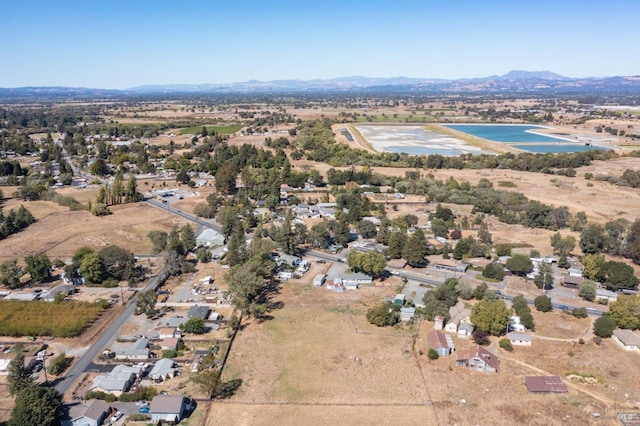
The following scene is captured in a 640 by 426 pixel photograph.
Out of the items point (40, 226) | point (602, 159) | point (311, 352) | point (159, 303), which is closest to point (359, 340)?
point (311, 352)

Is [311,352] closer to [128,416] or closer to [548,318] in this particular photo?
[128,416]

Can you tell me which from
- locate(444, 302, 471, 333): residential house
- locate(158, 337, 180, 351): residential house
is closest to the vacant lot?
locate(444, 302, 471, 333): residential house

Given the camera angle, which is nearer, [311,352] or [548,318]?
[311,352]

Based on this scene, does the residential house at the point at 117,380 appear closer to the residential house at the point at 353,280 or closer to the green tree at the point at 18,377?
the green tree at the point at 18,377

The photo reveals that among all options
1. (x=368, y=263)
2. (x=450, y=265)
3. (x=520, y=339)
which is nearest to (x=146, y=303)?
(x=368, y=263)

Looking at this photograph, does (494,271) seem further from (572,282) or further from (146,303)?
(146,303)

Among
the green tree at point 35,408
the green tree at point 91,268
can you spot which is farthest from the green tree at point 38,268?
the green tree at point 35,408
